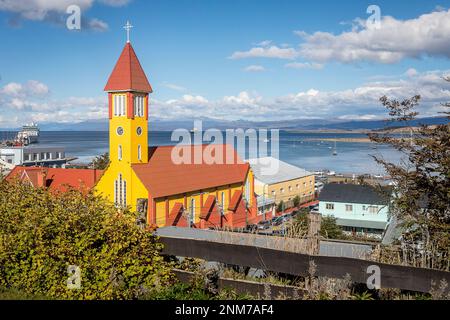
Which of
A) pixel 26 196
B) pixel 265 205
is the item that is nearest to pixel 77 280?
pixel 26 196

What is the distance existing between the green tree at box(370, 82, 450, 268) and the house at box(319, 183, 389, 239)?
3028cm

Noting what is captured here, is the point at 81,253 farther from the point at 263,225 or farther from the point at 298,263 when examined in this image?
the point at 263,225

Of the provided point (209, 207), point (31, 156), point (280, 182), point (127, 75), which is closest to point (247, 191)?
point (209, 207)

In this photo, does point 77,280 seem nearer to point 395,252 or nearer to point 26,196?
point 26,196

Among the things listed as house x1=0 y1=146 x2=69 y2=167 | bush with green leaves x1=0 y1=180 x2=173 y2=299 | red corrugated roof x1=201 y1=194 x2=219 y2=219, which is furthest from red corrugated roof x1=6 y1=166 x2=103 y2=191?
house x1=0 y1=146 x2=69 y2=167

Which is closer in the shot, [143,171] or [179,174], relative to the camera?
[143,171]

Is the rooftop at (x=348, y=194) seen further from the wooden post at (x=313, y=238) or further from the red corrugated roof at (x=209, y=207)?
the wooden post at (x=313, y=238)

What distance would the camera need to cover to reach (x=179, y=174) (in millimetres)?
37625

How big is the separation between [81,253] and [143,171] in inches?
1071

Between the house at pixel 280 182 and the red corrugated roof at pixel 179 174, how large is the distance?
23.8 feet

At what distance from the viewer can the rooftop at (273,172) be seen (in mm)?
55531

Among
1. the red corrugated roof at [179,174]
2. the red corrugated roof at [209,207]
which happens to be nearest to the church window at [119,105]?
the red corrugated roof at [179,174]

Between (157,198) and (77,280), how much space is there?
1026 inches
